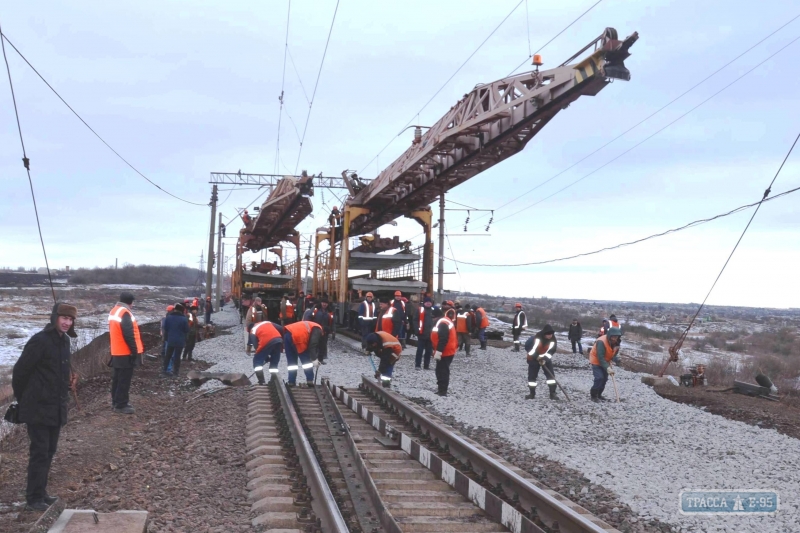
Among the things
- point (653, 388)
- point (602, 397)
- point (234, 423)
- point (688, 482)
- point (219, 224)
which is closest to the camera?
point (688, 482)

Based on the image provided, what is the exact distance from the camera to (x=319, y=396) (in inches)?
395

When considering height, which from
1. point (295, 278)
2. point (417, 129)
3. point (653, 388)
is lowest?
point (653, 388)

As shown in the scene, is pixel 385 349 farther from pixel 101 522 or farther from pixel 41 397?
pixel 101 522

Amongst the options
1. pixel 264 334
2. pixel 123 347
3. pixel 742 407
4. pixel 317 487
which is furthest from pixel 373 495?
pixel 742 407

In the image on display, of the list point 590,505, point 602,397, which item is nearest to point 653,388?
point 602,397

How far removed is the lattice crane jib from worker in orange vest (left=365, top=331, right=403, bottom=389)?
3.98 metres

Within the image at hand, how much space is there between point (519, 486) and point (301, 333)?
609 cm

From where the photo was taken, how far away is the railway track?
16.2ft

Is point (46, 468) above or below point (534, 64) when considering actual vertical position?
below

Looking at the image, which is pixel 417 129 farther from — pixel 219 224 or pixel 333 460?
pixel 219 224

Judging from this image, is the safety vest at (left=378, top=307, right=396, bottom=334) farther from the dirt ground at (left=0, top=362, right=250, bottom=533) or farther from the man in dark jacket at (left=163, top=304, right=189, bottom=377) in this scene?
the dirt ground at (left=0, top=362, right=250, bottom=533)

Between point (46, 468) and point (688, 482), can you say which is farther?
point (688, 482)

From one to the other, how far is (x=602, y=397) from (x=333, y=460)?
674 centimetres

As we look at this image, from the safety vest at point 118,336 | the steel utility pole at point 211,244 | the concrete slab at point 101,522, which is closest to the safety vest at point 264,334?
the safety vest at point 118,336
